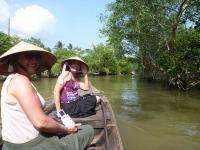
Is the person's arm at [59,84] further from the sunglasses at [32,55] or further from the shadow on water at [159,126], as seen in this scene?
the sunglasses at [32,55]

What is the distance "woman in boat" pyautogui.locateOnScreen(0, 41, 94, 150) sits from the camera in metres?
2.60

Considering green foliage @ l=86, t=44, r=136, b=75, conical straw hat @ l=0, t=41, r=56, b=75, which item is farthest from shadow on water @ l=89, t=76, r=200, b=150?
green foliage @ l=86, t=44, r=136, b=75

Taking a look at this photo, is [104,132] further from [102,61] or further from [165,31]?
[102,61]

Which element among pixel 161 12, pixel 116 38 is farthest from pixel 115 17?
pixel 161 12

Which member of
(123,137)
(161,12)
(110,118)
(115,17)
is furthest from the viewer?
(115,17)

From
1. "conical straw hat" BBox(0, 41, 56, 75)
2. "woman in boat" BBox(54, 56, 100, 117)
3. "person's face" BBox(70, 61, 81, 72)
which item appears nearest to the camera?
"conical straw hat" BBox(0, 41, 56, 75)

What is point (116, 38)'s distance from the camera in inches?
876

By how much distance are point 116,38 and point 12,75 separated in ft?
64.8

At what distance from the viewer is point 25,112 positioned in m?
2.62

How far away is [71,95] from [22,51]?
9.80ft

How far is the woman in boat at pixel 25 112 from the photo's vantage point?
102 inches

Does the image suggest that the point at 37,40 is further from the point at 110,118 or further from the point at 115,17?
the point at 110,118

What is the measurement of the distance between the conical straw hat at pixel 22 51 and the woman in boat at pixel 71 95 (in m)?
2.20

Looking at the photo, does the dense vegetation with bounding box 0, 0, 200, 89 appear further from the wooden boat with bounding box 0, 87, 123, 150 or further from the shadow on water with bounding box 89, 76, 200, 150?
the wooden boat with bounding box 0, 87, 123, 150
